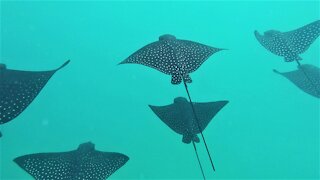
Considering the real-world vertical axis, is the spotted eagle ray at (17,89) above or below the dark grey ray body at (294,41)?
above

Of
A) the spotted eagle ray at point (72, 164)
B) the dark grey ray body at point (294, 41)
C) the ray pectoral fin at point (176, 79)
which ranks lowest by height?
the spotted eagle ray at point (72, 164)

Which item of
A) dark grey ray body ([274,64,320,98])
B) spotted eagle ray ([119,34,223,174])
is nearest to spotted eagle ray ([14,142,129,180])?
spotted eagle ray ([119,34,223,174])

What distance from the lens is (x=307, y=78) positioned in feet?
19.7

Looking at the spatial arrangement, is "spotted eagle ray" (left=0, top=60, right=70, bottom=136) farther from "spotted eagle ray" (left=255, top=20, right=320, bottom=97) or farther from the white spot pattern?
"spotted eagle ray" (left=255, top=20, right=320, bottom=97)

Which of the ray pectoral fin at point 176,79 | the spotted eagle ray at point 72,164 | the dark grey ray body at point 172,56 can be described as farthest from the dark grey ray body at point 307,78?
the spotted eagle ray at point 72,164

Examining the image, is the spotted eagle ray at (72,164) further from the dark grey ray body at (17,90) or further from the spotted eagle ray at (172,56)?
the spotted eagle ray at (172,56)

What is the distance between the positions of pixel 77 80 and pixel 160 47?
1094 cm

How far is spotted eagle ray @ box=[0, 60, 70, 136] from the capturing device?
4035mm

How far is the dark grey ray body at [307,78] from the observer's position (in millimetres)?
6059

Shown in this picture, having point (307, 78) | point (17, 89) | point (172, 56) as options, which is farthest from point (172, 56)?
point (307, 78)

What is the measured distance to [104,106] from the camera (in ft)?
48.1

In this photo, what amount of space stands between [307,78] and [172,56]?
2.98 metres

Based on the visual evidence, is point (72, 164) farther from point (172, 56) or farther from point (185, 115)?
point (172, 56)

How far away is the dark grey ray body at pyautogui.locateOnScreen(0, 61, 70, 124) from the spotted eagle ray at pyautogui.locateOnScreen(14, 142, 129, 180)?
115 cm
